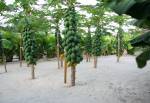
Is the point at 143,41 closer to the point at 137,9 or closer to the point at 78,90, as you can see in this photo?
the point at 137,9

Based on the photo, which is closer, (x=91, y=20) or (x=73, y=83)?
(x=73, y=83)

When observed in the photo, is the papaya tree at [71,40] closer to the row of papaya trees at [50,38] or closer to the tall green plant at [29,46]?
the row of papaya trees at [50,38]

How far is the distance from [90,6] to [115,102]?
1055 cm

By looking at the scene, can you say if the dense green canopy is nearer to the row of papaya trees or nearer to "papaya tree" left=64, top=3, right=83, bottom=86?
the row of papaya trees

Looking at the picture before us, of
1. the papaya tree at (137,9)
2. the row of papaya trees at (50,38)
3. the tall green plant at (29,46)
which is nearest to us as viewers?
the papaya tree at (137,9)

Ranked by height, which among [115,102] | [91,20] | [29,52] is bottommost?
[115,102]

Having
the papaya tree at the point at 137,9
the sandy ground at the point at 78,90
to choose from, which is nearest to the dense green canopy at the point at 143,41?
the papaya tree at the point at 137,9

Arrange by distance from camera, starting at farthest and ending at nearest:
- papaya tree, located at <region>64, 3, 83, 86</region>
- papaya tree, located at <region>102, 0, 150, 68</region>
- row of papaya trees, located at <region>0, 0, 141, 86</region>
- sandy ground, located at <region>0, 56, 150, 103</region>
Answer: row of papaya trees, located at <region>0, 0, 141, 86</region>
papaya tree, located at <region>64, 3, 83, 86</region>
sandy ground, located at <region>0, 56, 150, 103</region>
papaya tree, located at <region>102, 0, 150, 68</region>

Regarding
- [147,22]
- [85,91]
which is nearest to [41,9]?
[85,91]

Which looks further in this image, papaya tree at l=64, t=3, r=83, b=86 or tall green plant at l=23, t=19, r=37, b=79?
tall green plant at l=23, t=19, r=37, b=79

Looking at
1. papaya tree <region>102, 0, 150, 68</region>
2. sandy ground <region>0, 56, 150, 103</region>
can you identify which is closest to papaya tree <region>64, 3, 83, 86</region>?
sandy ground <region>0, 56, 150, 103</region>

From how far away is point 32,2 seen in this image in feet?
71.8

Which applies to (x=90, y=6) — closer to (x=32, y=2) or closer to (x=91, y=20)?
(x=32, y=2)

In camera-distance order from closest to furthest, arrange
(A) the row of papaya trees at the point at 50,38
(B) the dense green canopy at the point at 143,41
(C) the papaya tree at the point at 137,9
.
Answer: (C) the papaya tree at the point at 137,9 → (B) the dense green canopy at the point at 143,41 → (A) the row of papaya trees at the point at 50,38
